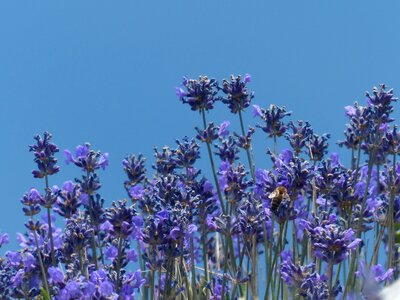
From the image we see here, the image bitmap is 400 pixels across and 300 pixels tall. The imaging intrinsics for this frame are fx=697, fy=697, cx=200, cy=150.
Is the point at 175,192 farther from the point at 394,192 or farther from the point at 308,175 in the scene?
the point at 394,192

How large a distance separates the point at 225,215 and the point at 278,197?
19.5 inches

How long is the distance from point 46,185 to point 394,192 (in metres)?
1.73

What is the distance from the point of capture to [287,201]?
288 cm

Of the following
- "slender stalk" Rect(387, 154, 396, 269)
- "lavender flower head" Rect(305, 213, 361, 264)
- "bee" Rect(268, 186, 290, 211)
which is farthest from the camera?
"slender stalk" Rect(387, 154, 396, 269)

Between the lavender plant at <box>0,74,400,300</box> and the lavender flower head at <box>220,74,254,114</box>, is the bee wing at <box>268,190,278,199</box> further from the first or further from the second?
the lavender flower head at <box>220,74,254,114</box>

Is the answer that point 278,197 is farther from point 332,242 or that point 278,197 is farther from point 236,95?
point 236,95

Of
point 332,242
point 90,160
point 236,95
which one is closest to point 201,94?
point 236,95

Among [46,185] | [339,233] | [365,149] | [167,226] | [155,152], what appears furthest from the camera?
[155,152]

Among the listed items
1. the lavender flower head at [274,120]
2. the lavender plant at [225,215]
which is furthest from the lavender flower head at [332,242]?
→ the lavender flower head at [274,120]

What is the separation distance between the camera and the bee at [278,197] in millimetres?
2848

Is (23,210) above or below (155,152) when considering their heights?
below

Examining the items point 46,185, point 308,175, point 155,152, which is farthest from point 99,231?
point 308,175

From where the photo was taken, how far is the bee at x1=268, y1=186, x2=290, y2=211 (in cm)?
285

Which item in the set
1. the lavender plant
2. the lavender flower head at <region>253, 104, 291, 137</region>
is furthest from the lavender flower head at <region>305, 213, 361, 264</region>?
the lavender flower head at <region>253, 104, 291, 137</region>
